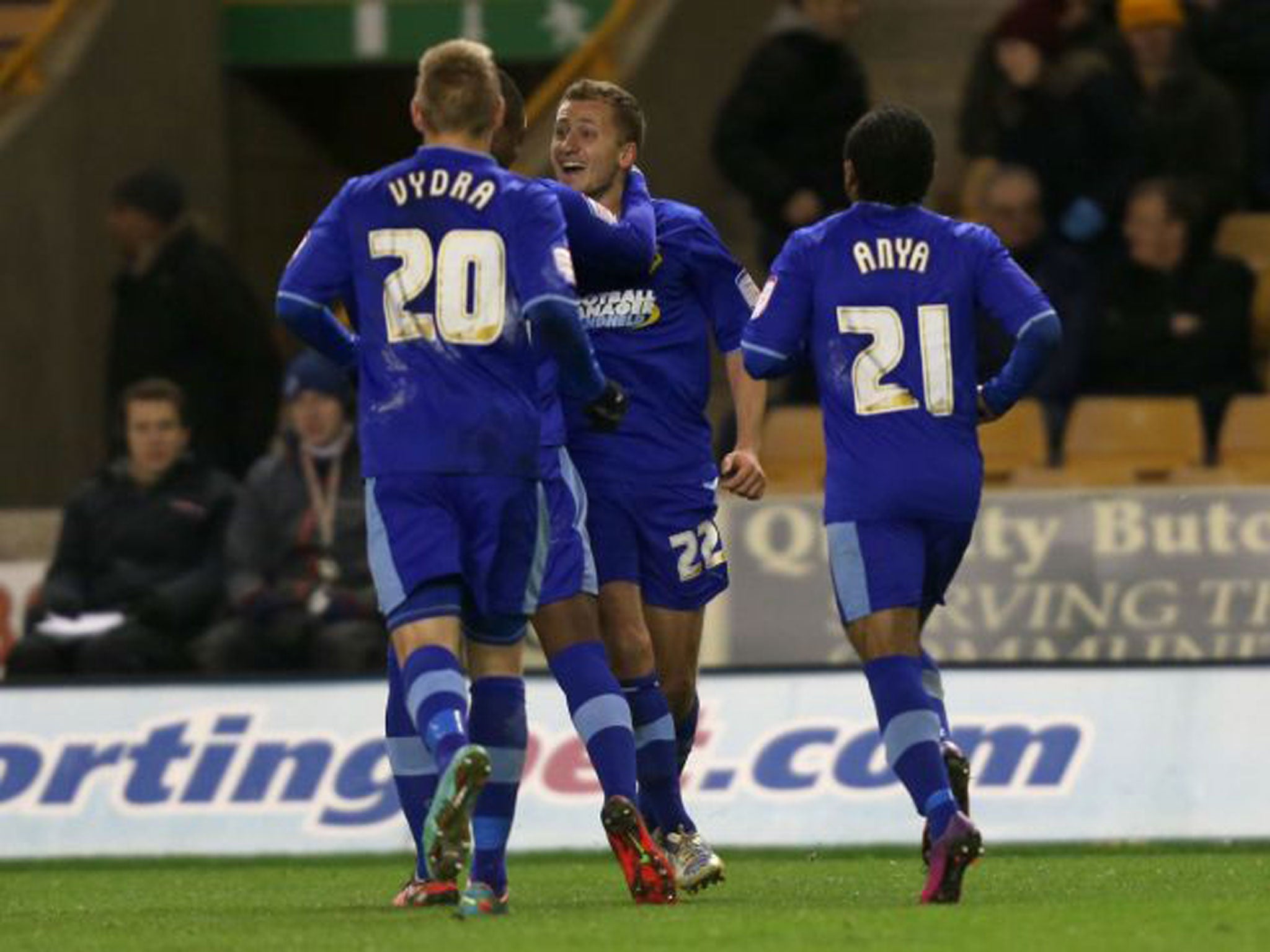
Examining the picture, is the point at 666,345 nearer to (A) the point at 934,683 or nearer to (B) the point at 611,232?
(B) the point at 611,232

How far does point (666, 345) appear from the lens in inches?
392

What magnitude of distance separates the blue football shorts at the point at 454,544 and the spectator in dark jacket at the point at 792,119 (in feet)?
24.0

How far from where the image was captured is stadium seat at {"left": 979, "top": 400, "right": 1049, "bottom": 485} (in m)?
14.7

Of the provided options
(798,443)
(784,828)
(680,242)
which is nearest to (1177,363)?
(798,443)

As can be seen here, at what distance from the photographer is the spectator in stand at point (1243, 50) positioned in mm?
15742

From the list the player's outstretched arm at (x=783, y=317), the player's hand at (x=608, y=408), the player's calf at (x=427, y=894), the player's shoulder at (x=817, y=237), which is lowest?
the player's calf at (x=427, y=894)

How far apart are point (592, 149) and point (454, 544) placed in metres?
1.62

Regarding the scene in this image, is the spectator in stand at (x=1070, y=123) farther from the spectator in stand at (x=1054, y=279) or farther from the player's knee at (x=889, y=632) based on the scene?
the player's knee at (x=889, y=632)

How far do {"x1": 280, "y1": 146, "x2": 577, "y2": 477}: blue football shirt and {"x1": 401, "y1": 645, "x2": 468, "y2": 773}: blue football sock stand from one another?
45 centimetres

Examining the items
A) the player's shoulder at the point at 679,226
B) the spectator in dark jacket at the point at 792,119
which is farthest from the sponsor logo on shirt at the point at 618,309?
the spectator in dark jacket at the point at 792,119

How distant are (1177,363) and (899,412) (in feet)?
18.8

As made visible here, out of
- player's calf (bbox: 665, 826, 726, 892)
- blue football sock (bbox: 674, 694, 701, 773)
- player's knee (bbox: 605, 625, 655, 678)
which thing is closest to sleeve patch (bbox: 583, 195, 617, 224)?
player's knee (bbox: 605, 625, 655, 678)

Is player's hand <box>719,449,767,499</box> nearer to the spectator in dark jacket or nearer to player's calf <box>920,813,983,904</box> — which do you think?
player's calf <box>920,813,983,904</box>

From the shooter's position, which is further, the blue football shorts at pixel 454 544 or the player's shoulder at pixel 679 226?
the player's shoulder at pixel 679 226
